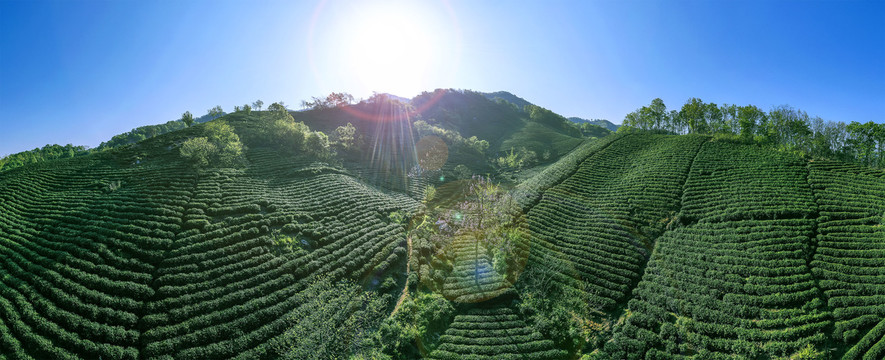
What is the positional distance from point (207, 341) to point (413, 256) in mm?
20169

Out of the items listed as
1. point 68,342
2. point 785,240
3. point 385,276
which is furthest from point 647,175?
point 68,342

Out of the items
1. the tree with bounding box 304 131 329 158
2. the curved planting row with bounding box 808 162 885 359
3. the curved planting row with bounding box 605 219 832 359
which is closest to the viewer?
the curved planting row with bounding box 808 162 885 359

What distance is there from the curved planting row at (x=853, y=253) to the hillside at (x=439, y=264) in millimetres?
176

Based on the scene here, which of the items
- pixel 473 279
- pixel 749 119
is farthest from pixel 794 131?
pixel 473 279

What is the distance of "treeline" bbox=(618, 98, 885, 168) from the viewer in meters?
54.4

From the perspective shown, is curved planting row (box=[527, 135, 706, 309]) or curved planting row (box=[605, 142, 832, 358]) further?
curved planting row (box=[527, 135, 706, 309])

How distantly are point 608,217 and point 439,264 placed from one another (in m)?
25.6

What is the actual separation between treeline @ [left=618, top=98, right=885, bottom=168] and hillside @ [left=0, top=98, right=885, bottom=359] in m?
11.9

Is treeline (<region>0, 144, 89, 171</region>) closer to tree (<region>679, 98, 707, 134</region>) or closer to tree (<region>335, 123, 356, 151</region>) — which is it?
tree (<region>335, 123, 356, 151</region>)

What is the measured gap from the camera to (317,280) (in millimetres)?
31719

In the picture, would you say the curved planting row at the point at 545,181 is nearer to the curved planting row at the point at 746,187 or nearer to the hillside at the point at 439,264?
the hillside at the point at 439,264

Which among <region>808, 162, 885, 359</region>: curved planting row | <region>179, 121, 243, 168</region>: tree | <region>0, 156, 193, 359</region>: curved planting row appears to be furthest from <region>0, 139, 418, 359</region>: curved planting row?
<region>808, 162, 885, 359</region>: curved planting row

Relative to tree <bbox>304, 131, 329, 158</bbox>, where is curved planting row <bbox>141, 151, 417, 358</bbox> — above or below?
below

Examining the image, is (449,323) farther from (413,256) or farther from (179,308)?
(179,308)
